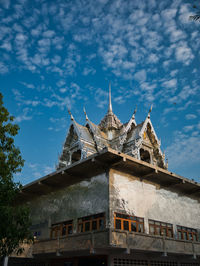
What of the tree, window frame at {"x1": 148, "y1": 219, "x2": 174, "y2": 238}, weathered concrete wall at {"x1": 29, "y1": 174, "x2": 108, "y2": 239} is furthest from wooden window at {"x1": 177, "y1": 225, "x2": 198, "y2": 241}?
the tree

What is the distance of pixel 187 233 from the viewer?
2173cm

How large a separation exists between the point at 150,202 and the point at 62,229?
22.7 feet

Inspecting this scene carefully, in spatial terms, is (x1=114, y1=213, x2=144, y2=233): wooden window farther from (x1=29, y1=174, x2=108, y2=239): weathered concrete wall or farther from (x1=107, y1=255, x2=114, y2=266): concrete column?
(x1=107, y1=255, x2=114, y2=266): concrete column

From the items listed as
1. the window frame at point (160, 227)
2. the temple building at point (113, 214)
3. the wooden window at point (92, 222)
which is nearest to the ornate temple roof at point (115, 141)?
the temple building at point (113, 214)

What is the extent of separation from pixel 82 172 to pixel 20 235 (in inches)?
327

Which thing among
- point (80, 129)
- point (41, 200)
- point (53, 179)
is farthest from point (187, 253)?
point (80, 129)

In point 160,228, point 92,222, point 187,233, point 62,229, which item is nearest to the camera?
point 92,222

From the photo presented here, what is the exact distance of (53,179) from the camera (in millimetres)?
21000

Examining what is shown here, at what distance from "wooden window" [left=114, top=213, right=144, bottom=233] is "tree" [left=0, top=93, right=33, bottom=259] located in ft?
20.8

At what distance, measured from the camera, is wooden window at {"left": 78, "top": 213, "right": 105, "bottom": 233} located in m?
16.9

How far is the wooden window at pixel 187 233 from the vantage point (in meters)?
21.0

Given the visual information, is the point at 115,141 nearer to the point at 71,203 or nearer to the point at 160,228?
the point at 71,203

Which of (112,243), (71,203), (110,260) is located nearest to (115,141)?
(71,203)

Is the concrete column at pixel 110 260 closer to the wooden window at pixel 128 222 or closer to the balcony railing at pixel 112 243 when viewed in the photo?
the balcony railing at pixel 112 243
